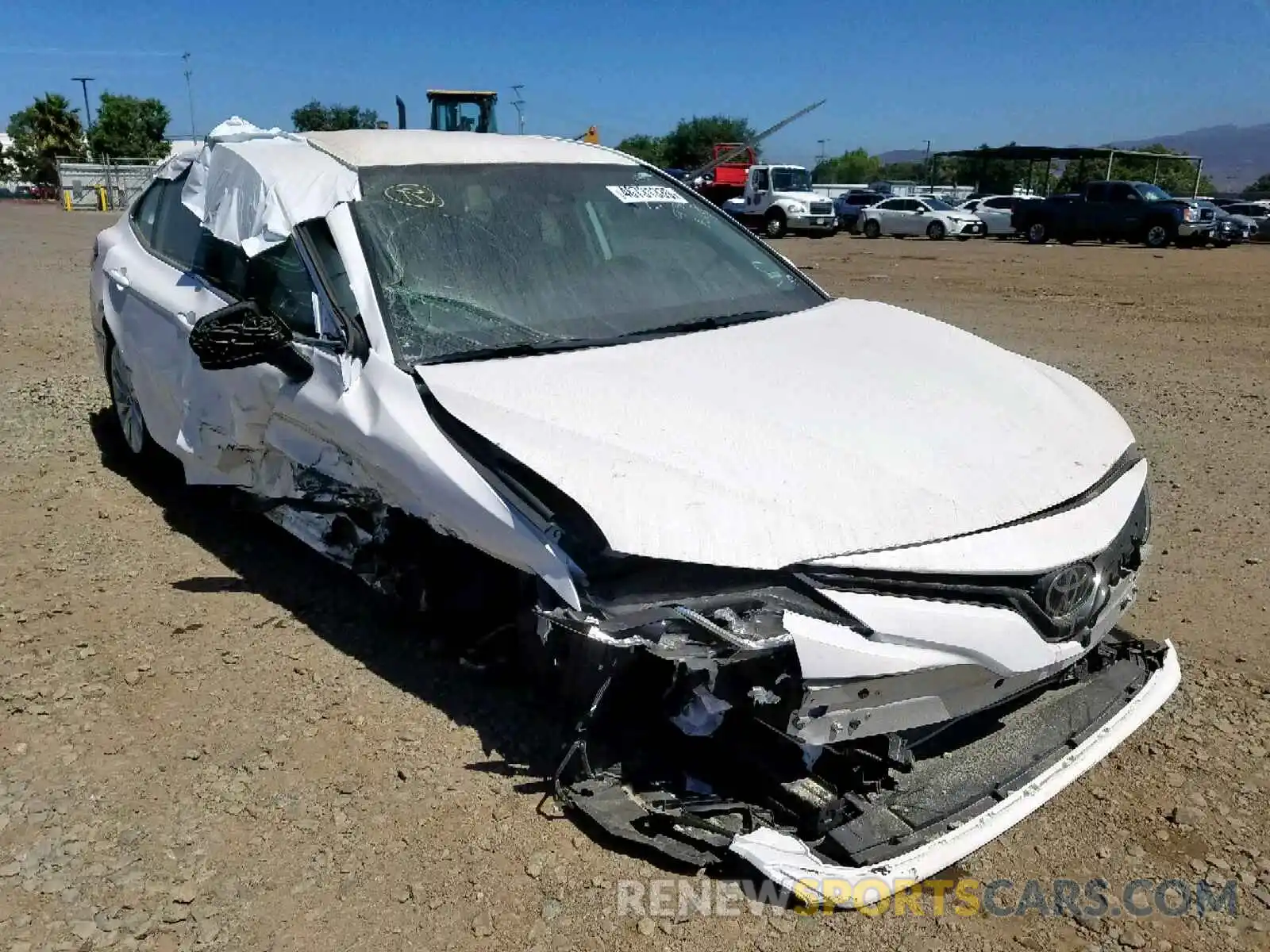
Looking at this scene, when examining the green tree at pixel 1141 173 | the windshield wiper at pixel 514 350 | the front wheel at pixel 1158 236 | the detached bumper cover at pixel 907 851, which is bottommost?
the detached bumper cover at pixel 907 851

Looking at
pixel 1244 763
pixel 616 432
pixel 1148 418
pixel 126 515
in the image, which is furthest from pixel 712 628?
pixel 1148 418

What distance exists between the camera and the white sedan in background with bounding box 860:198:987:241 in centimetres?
3064

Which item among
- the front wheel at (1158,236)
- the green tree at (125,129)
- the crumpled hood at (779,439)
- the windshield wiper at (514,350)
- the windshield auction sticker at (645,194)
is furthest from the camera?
the green tree at (125,129)

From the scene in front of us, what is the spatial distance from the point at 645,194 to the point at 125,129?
70.8 metres

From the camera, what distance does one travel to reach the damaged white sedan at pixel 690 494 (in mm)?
2389

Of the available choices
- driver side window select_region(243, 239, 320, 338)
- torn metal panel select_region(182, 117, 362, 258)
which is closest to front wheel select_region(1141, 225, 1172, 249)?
torn metal panel select_region(182, 117, 362, 258)

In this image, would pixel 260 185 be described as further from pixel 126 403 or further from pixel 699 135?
pixel 699 135

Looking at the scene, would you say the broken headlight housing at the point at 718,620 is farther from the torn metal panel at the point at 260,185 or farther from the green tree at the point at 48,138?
the green tree at the point at 48,138

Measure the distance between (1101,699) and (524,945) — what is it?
5.74 feet

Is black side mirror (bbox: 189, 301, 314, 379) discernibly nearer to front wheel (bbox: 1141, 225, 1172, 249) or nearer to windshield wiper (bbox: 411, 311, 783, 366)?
windshield wiper (bbox: 411, 311, 783, 366)

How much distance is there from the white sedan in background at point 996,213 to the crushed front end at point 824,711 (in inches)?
1160

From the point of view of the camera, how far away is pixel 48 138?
64312 millimetres

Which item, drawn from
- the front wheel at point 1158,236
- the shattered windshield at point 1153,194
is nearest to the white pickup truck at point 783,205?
the shattered windshield at point 1153,194

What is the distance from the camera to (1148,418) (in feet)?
22.5
